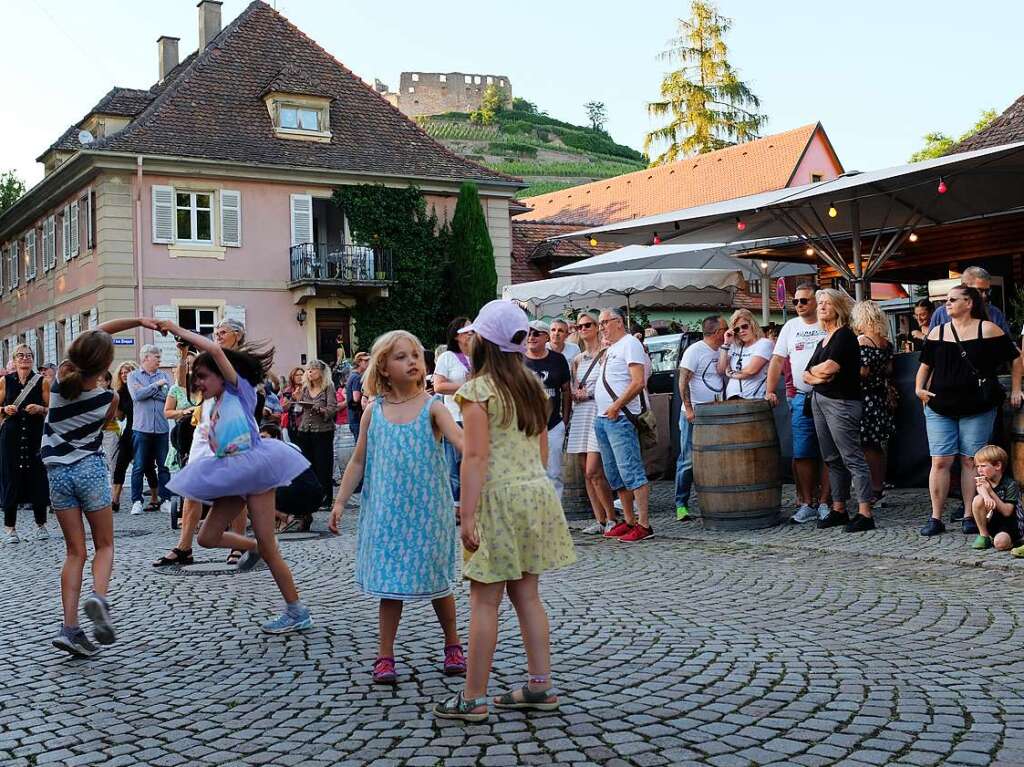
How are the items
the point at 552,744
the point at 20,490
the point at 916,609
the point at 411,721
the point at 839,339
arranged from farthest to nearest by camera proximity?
the point at 20,490, the point at 839,339, the point at 916,609, the point at 411,721, the point at 552,744

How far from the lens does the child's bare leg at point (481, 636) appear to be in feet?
14.4

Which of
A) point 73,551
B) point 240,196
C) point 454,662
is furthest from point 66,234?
point 454,662

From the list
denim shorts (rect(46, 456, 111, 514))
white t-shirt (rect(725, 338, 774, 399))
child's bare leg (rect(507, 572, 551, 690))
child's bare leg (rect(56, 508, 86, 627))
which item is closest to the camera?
child's bare leg (rect(507, 572, 551, 690))

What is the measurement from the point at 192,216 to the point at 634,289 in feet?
58.2

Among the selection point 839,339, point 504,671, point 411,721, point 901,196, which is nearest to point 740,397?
point 839,339

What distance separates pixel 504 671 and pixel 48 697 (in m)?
2.05

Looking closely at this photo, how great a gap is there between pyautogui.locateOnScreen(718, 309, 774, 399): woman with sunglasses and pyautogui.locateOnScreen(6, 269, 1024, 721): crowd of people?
0.02 m

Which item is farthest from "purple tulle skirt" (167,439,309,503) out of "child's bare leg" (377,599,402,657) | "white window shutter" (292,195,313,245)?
"white window shutter" (292,195,313,245)

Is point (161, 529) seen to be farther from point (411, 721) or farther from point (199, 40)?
point (199, 40)

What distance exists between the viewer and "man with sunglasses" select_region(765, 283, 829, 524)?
9828 millimetres

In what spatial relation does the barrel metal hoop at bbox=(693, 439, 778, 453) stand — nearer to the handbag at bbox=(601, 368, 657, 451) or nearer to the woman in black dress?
the handbag at bbox=(601, 368, 657, 451)

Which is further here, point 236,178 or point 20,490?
point 236,178

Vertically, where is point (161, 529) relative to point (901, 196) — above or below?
below

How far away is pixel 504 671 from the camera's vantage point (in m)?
5.17
